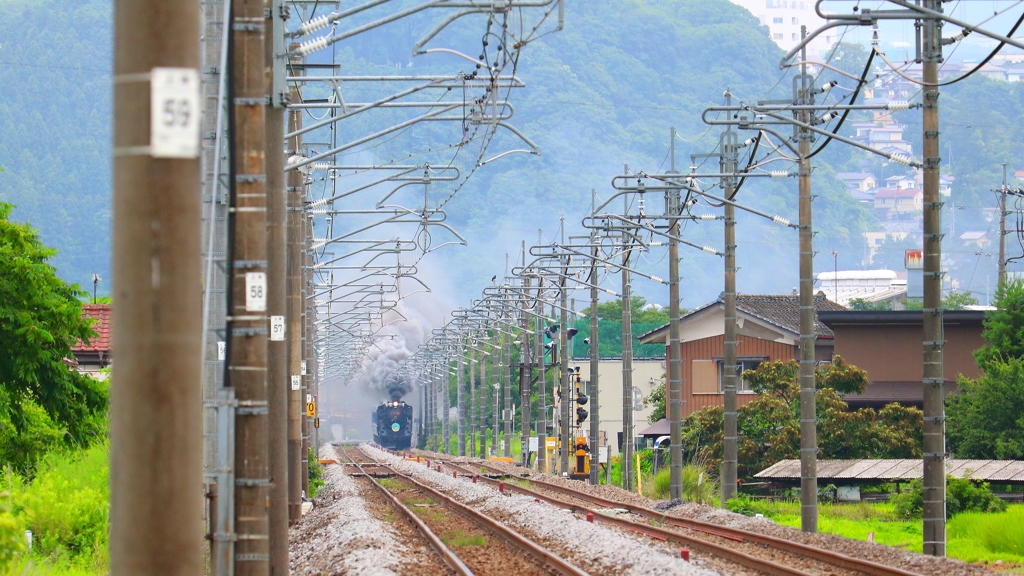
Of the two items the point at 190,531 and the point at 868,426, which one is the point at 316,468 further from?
the point at 190,531

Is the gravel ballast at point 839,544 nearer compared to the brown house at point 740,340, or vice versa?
the gravel ballast at point 839,544

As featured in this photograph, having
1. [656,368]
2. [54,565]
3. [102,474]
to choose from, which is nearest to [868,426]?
[102,474]

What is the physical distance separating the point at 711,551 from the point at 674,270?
15.1m

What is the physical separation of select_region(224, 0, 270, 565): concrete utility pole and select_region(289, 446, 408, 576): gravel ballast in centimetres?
665

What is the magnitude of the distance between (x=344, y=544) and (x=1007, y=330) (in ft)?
89.0

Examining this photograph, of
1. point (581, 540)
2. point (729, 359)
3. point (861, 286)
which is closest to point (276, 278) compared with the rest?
point (581, 540)

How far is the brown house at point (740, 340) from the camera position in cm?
5244

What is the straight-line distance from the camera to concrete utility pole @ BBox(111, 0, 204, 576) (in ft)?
15.8

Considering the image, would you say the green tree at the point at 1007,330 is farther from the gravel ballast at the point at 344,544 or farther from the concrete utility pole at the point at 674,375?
the gravel ballast at the point at 344,544

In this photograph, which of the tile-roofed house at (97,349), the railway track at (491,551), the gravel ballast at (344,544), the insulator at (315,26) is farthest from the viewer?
the tile-roofed house at (97,349)

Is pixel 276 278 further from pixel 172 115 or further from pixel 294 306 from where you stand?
pixel 294 306

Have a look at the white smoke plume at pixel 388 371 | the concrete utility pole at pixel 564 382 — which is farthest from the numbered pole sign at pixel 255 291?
the white smoke plume at pixel 388 371

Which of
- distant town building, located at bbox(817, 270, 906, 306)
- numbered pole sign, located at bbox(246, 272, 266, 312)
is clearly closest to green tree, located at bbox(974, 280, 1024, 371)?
numbered pole sign, located at bbox(246, 272, 266, 312)

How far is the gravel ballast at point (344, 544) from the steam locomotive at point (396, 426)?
79940 mm
